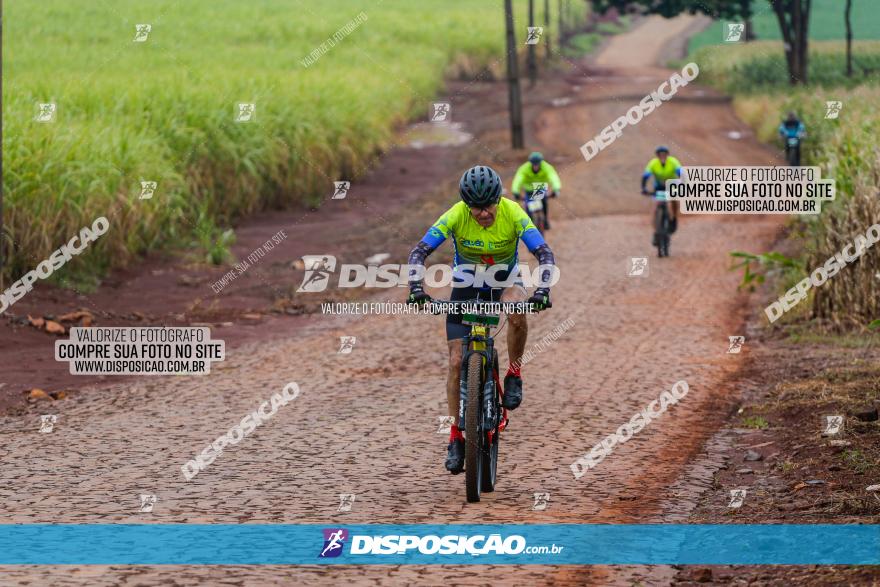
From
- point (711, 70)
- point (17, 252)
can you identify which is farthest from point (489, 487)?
point (711, 70)

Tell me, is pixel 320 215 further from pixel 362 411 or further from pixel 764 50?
pixel 764 50

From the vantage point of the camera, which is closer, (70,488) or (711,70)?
(70,488)

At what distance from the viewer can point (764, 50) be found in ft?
206

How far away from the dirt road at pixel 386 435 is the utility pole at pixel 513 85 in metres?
14.7

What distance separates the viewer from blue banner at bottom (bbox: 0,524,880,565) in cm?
726

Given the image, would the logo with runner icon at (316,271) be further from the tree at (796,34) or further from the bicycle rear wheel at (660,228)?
the tree at (796,34)

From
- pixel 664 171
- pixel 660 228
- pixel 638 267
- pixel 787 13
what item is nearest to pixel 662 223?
pixel 660 228

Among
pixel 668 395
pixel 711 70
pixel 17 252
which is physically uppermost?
pixel 711 70

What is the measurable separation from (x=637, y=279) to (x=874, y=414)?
9.53 meters

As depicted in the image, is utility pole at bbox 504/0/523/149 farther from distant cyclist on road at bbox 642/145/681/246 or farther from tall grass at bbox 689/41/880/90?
tall grass at bbox 689/41/880/90

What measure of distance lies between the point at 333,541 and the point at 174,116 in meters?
18.2

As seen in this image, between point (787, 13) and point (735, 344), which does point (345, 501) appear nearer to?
point (735, 344)

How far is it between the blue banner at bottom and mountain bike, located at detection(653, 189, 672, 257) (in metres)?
14.6

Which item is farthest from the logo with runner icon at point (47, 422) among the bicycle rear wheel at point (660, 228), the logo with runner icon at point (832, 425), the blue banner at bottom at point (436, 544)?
the bicycle rear wheel at point (660, 228)
